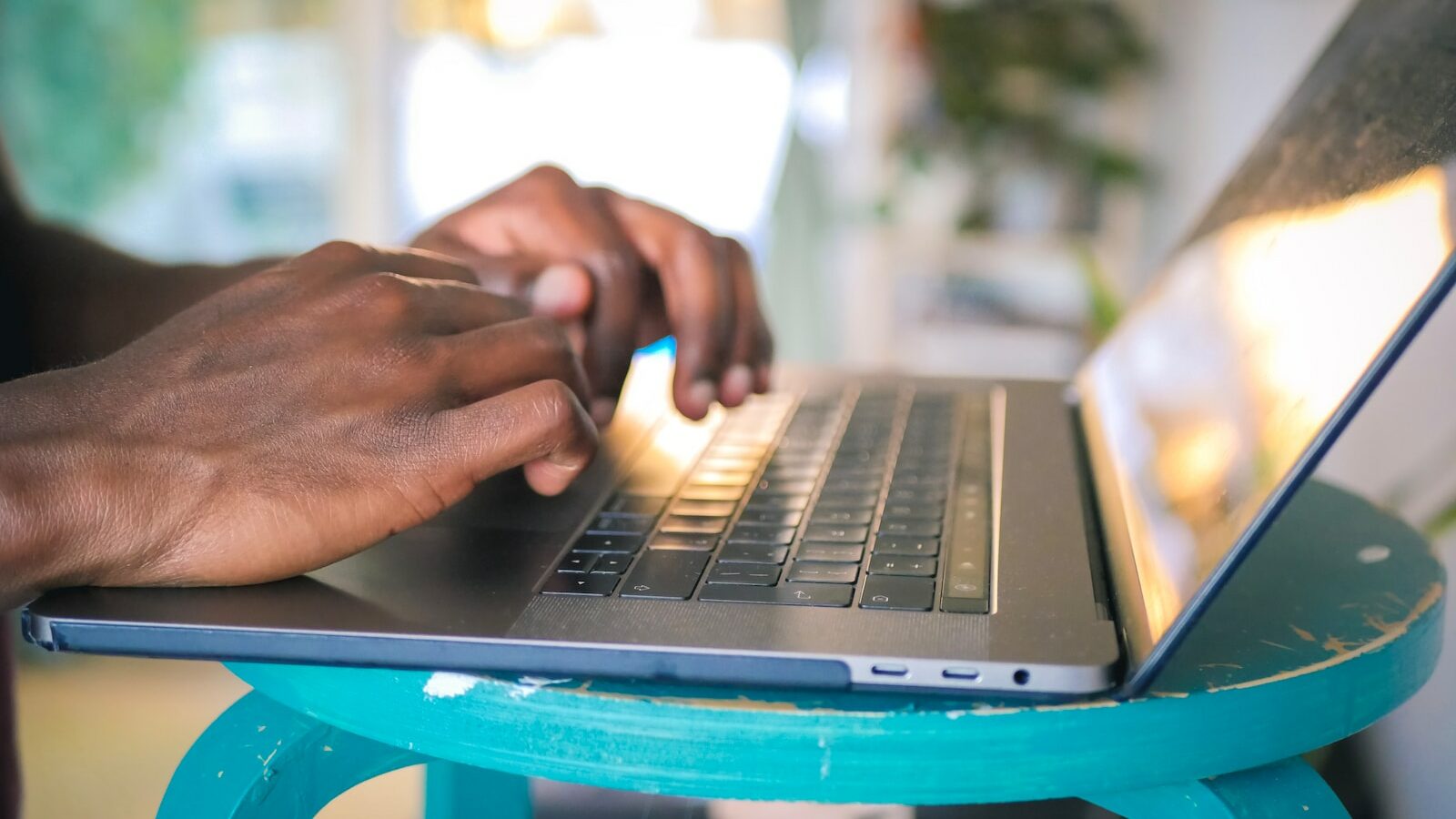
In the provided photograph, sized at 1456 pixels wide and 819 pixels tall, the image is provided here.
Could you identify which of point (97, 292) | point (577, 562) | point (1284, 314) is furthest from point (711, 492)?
point (97, 292)

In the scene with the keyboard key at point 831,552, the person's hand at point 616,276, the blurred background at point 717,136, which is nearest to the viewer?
the keyboard key at point 831,552

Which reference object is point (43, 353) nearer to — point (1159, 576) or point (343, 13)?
point (1159, 576)

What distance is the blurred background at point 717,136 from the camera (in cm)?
220

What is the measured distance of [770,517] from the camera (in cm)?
49

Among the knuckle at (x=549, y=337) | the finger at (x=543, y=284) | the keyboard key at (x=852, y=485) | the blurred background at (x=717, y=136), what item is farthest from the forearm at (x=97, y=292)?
the blurred background at (x=717, y=136)

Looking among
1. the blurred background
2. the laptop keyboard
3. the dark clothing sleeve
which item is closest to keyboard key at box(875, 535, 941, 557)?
the laptop keyboard

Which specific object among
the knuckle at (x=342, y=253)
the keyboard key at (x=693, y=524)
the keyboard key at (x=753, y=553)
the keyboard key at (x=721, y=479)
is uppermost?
the knuckle at (x=342, y=253)

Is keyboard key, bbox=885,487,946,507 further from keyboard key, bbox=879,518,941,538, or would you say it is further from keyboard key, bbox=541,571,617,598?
keyboard key, bbox=541,571,617,598

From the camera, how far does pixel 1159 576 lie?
364 mm

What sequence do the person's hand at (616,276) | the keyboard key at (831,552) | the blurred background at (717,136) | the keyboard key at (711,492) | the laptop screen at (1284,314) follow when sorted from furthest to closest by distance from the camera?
the blurred background at (717,136), the person's hand at (616,276), the keyboard key at (711,492), the keyboard key at (831,552), the laptop screen at (1284,314)

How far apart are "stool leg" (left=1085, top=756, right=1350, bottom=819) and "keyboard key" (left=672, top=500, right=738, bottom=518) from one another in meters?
0.21

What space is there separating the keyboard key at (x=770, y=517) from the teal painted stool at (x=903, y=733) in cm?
15

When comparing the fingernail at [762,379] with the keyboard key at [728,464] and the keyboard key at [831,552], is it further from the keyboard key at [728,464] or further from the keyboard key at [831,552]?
the keyboard key at [831,552]

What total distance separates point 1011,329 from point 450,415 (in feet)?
7.71
